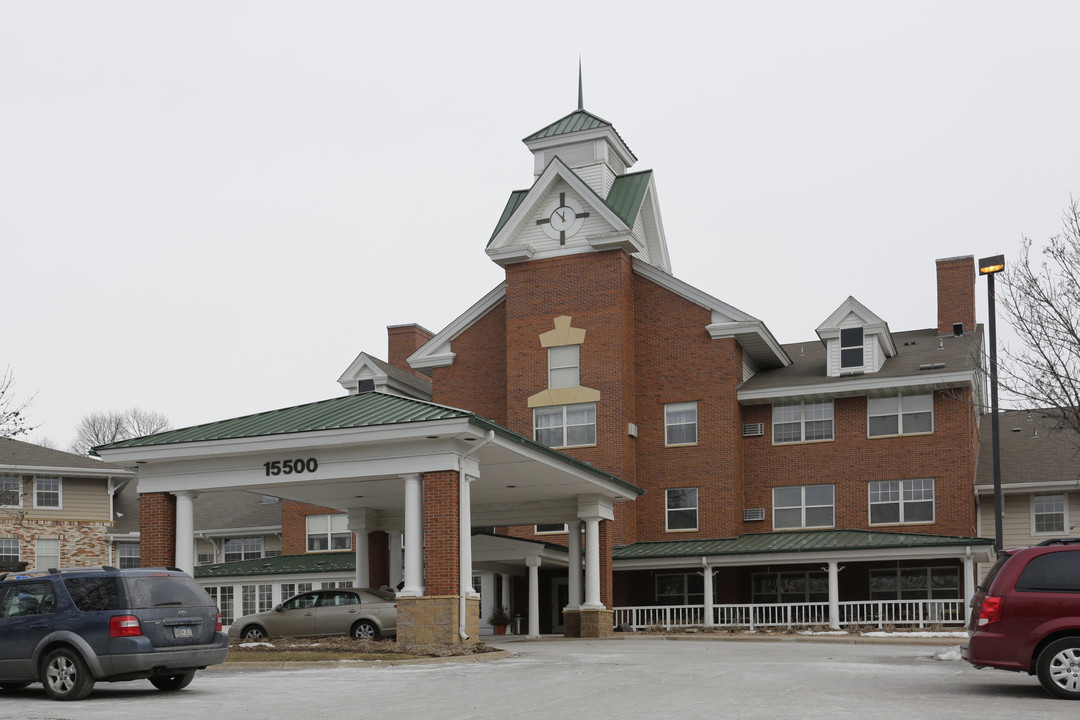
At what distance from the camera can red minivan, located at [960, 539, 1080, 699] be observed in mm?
14117

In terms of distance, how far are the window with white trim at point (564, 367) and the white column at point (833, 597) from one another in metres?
10.2

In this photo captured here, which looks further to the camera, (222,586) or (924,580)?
(222,586)

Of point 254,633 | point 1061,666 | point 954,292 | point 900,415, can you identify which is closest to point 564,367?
point 900,415

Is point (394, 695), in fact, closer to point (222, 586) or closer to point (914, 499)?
point (914, 499)

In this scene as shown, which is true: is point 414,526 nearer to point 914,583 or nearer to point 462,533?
point 462,533

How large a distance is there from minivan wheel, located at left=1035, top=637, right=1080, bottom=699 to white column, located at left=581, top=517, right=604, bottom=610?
18978 mm

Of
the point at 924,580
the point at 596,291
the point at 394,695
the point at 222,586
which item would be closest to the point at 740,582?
the point at 924,580

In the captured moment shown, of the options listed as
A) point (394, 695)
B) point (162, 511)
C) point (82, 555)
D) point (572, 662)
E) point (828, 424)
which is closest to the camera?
point (394, 695)

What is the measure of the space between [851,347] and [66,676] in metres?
30.3

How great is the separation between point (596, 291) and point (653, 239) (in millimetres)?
5025

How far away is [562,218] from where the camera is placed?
1634 inches

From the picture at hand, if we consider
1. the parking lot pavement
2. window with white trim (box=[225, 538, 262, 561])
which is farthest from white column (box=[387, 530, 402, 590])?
window with white trim (box=[225, 538, 262, 561])

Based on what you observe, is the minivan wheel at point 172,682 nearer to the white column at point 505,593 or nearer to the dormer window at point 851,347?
the white column at point 505,593

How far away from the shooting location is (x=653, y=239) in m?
44.8
